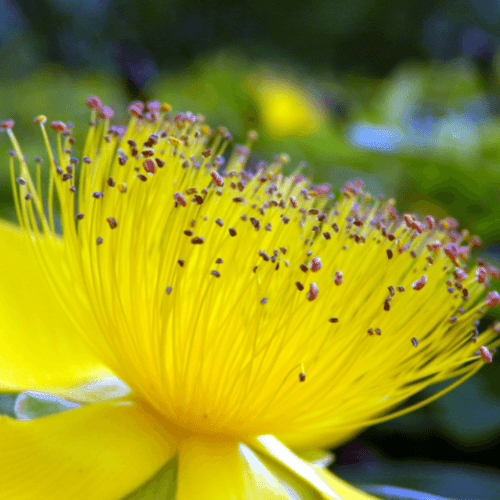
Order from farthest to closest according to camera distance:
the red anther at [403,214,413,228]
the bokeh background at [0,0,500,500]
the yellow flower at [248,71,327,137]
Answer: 1. the yellow flower at [248,71,327,137]
2. the bokeh background at [0,0,500,500]
3. the red anther at [403,214,413,228]

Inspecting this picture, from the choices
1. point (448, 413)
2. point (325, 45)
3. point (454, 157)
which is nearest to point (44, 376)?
point (448, 413)

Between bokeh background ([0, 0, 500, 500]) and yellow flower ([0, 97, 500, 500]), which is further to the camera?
bokeh background ([0, 0, 500, 500])

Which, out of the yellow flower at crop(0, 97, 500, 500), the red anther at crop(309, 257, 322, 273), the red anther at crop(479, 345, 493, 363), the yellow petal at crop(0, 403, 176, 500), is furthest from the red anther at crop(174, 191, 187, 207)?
the red anther at crop(479, 345, 493, 363)

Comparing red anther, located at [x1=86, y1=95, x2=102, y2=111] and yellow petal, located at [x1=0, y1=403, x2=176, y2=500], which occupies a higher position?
red anther, located at [x1=86, y1=95, x2=102, y2=111]

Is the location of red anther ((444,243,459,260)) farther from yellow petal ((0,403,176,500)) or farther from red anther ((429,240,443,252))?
yellow petal ((0,403,176,500))

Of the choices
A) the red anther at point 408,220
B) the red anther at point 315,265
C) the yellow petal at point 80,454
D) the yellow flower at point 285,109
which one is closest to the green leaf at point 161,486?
the yellow petal at point 80,454

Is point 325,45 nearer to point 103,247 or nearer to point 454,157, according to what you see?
point 454,157

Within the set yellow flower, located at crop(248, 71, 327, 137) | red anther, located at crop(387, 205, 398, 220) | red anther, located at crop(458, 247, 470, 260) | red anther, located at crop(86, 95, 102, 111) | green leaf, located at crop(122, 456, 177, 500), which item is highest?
yellow flower, located at crop(248, 71, 327, 137)

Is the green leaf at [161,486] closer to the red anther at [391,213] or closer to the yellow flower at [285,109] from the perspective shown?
the red anther at [391,213]
